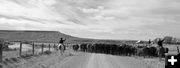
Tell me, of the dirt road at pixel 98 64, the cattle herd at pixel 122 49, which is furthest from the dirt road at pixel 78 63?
the cattle herd at pixel 122 49

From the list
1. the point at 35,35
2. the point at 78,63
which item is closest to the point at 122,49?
the point at 78,63

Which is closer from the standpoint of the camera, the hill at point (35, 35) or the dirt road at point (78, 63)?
the dirt road at point (78, 63)

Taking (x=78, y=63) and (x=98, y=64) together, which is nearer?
(x=98, y=64)

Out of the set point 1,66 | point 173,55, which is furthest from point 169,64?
point 1,66

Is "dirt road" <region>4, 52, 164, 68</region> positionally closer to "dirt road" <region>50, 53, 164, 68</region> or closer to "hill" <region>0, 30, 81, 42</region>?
"dirt road" <region>50, 53, 164, 68</region>

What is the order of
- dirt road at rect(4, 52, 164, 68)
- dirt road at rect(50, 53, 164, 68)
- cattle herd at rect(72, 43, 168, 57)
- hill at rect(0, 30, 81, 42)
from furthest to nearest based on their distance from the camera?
hill at rect(0, 30, 81, 42) < cattle herd at rect(72, 43, 168, 57) < dirt road at rect(50, 53, 164, 68) < dirt road at rect(4, 52, 164, 68)

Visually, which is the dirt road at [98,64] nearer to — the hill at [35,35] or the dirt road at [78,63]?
the dirt road at [78,63]

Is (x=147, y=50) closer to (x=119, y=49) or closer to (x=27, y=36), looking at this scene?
(x=119, y=49)

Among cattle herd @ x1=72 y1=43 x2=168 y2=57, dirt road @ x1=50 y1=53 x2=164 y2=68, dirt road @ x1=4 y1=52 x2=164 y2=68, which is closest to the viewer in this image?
dirt road @ x1=4 y1=52 x2=164 y2=68

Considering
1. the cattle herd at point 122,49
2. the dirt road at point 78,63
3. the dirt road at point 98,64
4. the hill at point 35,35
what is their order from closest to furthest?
the dirt road at point 78,63 → the dirt road at point 98,64 → the cattle herd at point 122,49 → the hill at point 35,35

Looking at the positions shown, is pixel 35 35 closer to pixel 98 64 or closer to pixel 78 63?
pixel 78 63

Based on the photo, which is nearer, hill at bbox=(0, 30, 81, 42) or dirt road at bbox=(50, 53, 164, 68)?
dirt road at bbox=(50, 53, 164, 68)

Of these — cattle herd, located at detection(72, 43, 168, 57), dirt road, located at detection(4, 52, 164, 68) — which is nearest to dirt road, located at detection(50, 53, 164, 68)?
dirt road, located at detection(4, 52, 164, 68)

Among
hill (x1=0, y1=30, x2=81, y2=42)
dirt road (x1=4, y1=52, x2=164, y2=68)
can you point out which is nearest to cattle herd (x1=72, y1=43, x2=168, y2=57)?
dirt road (x1=4, y1=52, x2=164, y2=68)
